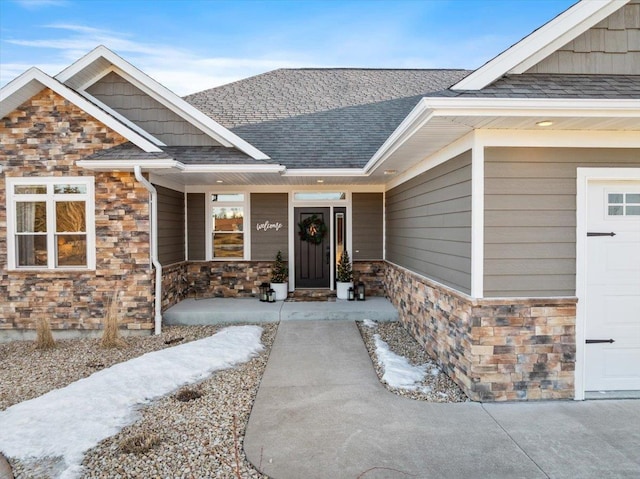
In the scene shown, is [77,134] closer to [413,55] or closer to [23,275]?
[23,275]

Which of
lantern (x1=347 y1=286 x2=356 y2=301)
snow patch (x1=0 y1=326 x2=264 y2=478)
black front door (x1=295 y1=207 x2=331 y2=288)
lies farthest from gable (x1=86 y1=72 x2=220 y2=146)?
lantern (x1=347 y1=286 x2=356 y2=301)

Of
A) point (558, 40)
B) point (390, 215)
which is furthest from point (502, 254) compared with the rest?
point (390, 215)

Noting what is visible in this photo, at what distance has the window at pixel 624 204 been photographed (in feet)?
13.3

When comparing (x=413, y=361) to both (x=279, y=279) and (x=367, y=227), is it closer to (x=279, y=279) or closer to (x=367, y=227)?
(x=279, y=279)

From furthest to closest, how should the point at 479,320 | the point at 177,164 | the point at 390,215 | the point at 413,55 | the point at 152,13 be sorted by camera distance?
the point at 413,55 < the point at 152,13 < the point at 390,215 < the point at 177,164 < the point at 479,320

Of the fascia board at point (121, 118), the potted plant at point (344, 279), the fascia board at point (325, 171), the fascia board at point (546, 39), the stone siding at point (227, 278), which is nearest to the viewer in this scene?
the fascia board at point (546, 39)

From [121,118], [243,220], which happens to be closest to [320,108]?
[243,220]

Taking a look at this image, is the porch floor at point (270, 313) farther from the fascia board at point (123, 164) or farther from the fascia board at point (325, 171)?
the fascia board at point (123, 164)

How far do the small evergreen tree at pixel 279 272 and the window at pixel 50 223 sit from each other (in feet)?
11.3

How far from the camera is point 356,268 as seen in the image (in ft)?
29.5

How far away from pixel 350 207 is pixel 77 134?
5492mm

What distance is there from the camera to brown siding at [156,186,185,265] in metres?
7.23

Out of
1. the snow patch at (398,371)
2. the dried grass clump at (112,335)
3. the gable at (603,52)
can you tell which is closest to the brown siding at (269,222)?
the dried grass clump at (112,335)

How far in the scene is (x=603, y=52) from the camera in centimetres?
415
